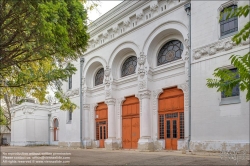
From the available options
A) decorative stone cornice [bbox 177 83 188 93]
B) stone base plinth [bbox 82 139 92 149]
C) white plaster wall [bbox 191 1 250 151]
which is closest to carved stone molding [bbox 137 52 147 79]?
decorative stone cornice [bbox 177 83 188 93]

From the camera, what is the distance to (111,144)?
17594 mm

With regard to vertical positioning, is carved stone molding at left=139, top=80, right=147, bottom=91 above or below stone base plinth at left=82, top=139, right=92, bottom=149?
above

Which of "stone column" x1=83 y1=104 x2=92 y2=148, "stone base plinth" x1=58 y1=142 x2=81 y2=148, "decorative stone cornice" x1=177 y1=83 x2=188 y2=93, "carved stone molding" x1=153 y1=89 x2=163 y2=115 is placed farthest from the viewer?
"stone base plinth" x1=58 y1=142 x2=81 y2=148

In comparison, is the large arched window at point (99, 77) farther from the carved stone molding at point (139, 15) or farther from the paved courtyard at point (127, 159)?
the paved courtyard at point (127, 159)

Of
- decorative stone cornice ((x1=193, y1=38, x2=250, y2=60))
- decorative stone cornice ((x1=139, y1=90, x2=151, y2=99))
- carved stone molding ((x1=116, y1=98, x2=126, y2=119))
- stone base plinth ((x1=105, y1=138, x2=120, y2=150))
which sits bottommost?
stone base plinth ((x1=105, y1=138, x2=120, y2=150))

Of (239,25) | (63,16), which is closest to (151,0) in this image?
(239,25)

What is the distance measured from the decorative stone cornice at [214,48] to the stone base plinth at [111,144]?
8681mm

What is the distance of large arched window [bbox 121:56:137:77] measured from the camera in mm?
17906

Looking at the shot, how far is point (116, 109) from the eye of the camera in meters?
18.4

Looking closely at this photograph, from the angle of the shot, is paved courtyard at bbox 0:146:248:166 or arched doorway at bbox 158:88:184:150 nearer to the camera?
paved courtyard at bbox 0:146:248:166

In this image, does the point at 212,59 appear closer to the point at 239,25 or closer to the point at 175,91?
the point at 239,25

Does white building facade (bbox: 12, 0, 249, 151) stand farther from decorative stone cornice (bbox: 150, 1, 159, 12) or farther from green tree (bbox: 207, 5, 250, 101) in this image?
green tree (bbox: 207, 5, 250, 101)

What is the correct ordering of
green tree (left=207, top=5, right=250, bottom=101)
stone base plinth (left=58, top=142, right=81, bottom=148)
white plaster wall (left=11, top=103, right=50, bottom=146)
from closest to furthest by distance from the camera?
green tree (left=207, top=5, right=250, bottom=101) → stone base plinth (left=58, top=142, right=81, bottom=148) → white plaster wall (left=11, top=103, right=50, bottom=146)

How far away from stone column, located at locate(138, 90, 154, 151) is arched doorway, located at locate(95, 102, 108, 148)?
462 centimetres
